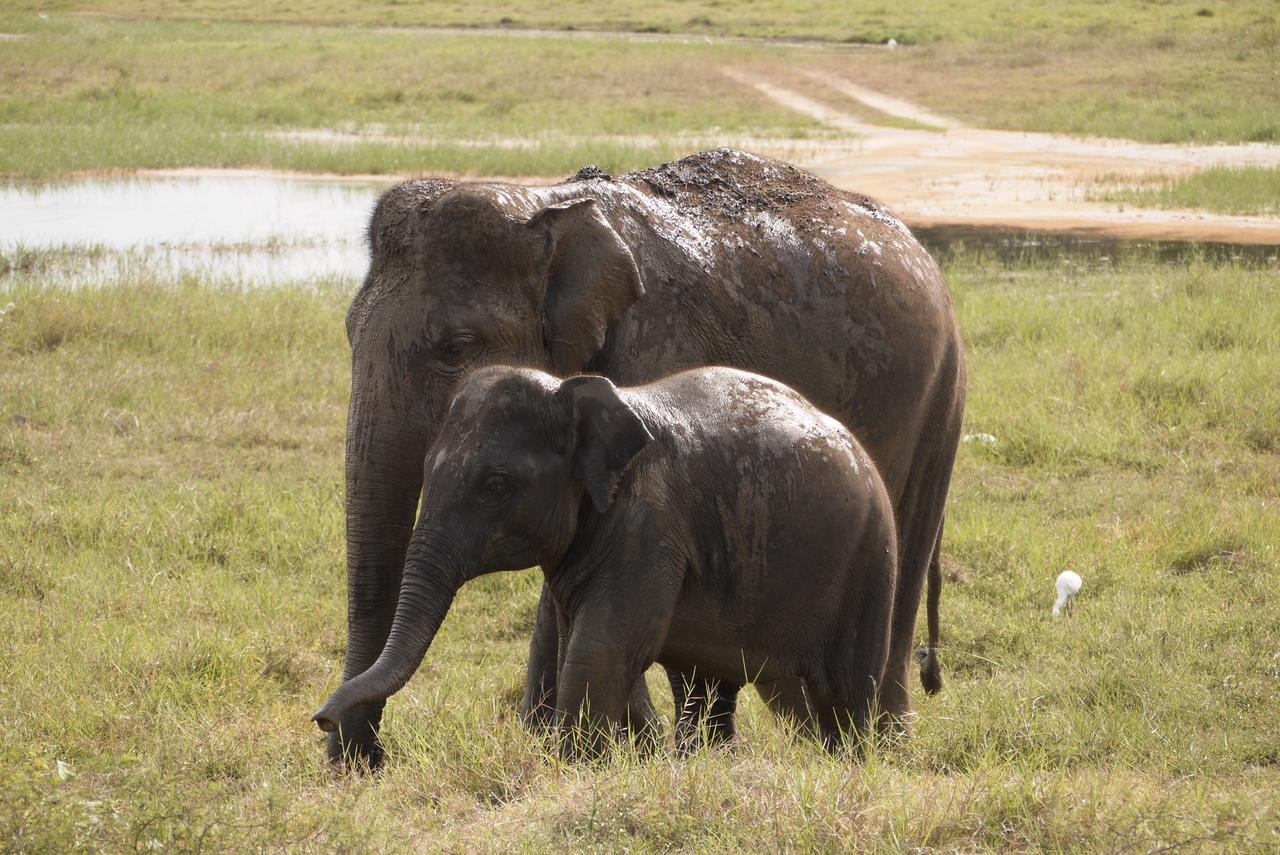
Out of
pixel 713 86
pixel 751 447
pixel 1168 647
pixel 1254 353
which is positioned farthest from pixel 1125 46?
pixel 751 447

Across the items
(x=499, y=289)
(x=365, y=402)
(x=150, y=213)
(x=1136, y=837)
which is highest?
(x=499, y=289)

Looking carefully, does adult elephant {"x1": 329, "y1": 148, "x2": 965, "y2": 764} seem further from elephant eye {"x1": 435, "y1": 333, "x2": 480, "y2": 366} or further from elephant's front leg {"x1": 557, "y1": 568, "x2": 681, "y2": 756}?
elephant's front leg {"x1": 557, "y1": 568, "x2": 681, "y2": 756}

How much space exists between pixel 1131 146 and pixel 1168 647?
20.4m

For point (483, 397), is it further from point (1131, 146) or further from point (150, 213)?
point (1131, 146)

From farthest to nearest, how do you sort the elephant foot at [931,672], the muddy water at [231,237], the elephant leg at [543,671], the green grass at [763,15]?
the green grass at [763,15] → the muddy water at [231,237] → the elephant foot at [931,672] → the elephant leg at [543,671]

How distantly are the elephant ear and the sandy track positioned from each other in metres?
14.2

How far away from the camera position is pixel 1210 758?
4.75m

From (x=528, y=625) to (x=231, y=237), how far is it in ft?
41.8

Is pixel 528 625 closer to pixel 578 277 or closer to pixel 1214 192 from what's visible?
pixel 578 277

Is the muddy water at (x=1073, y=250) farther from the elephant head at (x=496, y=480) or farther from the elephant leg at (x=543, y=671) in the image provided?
the elephant head at (x=496, y=480)

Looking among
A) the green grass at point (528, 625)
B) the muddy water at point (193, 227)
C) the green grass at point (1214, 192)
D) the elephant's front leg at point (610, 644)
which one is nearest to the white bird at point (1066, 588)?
the green grass at point (528, 625)

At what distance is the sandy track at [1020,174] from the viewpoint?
1830cm

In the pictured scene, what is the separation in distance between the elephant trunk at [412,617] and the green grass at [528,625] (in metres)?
0.27

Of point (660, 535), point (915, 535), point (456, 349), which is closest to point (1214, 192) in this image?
point (915, 535)
